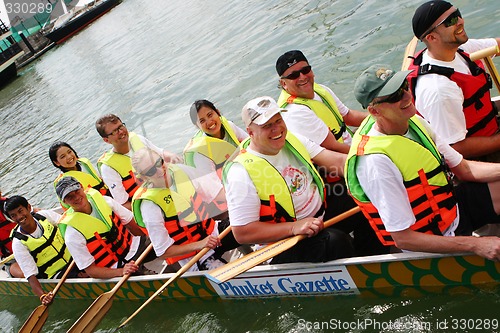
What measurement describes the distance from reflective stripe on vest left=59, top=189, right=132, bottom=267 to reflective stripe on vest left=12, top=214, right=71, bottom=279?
31.0 inches

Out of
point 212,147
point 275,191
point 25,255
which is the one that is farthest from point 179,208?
point 25,255

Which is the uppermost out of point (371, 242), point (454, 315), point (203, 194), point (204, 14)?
point (204, 14)

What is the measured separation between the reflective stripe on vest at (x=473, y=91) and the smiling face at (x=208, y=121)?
2054 mm

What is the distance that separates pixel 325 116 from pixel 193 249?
1656 millimetres

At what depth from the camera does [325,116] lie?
4.37 metres

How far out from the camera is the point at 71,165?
6383mm

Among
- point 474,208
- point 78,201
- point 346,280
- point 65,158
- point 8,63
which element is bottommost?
point 346,280

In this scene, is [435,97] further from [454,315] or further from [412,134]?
[454,315]

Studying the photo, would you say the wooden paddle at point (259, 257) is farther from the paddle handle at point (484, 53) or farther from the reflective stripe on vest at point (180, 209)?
the paddle handle at point (484, 53)

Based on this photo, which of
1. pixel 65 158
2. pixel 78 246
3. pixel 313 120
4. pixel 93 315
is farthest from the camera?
pixel 65 158

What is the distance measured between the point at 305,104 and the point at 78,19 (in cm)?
3654

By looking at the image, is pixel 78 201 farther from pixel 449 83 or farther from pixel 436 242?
pixel 449 83

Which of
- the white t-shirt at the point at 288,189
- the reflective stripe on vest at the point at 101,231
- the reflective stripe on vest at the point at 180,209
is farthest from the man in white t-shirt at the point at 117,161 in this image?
the white t-shirt at the point at 288,189

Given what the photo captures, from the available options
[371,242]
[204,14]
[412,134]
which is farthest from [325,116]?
[204,14]
